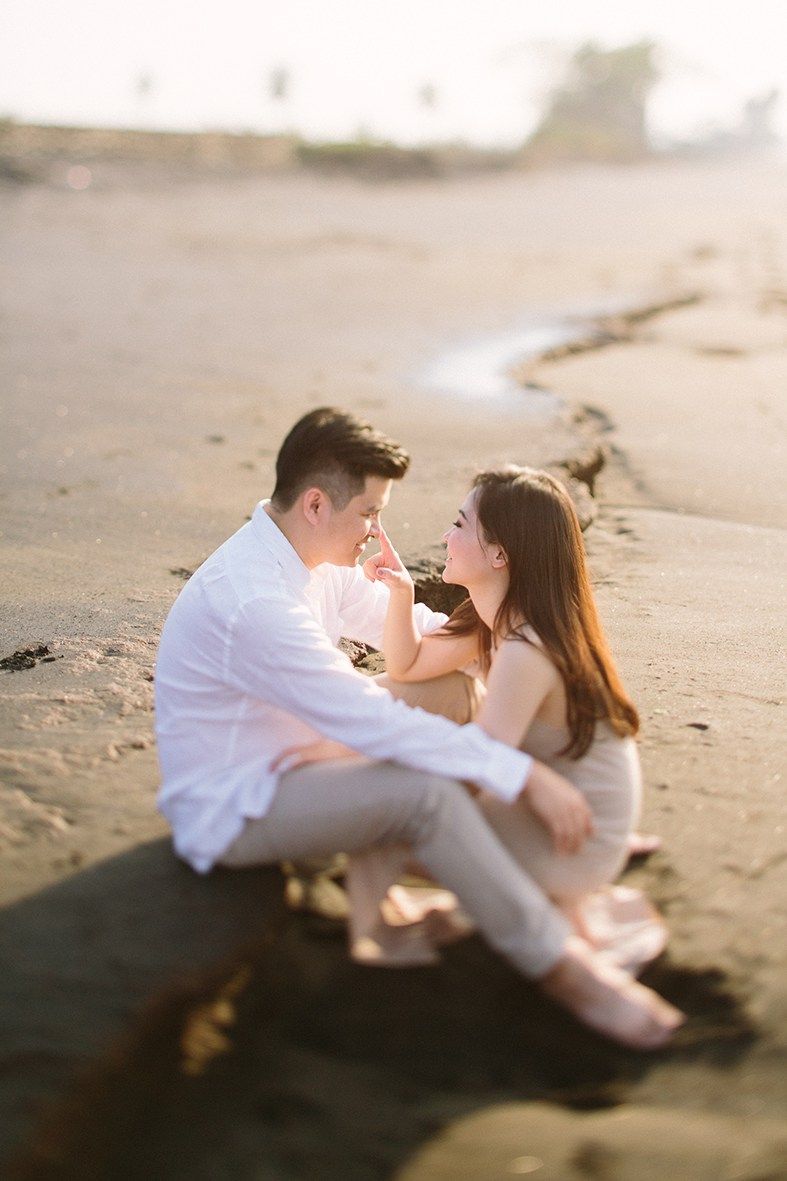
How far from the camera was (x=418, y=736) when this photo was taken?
2.68 m

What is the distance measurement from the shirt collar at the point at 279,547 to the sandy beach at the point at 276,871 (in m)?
0.68

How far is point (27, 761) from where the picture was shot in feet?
10.9

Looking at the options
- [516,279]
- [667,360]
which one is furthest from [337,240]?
[667,360]

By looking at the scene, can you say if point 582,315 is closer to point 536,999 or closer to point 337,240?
point 337,240

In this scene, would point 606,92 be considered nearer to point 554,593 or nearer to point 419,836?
point 554,593

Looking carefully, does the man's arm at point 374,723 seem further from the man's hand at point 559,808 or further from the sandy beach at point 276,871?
the sandy beach at point 276,871

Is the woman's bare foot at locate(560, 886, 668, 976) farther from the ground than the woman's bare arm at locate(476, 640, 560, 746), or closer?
closer

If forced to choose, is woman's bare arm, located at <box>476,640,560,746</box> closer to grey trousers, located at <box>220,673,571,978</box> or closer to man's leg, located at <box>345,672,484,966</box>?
grey trousers, located at <box>220,673,571,978</box>

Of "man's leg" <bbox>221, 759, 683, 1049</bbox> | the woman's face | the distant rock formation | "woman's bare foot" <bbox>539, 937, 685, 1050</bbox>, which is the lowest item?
"woman's bare foot" <bbox>539, 937, 685, 1050</bbox>

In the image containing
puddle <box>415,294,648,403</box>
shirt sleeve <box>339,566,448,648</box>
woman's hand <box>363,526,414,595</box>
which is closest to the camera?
woman's hand <box>363,526,414,595</box>

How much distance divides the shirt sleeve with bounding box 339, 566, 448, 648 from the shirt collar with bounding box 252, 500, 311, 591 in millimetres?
434

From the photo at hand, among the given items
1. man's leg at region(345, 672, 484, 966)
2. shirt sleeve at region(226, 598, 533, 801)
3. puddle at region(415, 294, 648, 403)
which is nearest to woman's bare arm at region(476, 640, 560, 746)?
shirt sleeve at region(226, 598, 533, 801)

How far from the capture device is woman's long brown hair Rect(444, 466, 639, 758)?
9.62 feet

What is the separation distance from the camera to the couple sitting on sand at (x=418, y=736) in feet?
8.48
